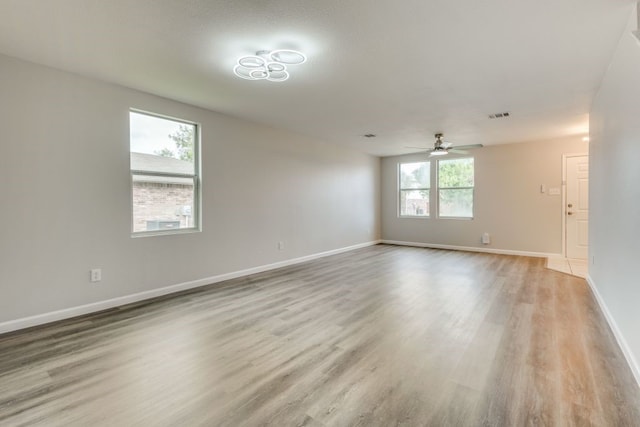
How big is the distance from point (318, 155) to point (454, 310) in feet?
13.6

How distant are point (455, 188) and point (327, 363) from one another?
21.2ft

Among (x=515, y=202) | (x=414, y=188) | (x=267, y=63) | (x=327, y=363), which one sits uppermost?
(x=267, y=63)

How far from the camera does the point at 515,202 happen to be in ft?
21.9

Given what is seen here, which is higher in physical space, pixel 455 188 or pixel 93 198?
pixel 455 188

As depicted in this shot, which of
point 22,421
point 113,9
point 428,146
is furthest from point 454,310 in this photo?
point 428,146

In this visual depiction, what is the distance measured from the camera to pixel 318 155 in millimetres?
6406

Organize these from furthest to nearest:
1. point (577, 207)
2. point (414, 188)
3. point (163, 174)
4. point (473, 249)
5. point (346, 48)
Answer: point (414, 188) < point (473, 249) < point (577, 207) < point (163, 174) < point (346, 48)

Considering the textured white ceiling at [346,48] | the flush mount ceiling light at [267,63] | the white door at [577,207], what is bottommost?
the white door at [577,207]

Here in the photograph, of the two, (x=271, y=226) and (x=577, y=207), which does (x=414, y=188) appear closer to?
(x=577, y=207)

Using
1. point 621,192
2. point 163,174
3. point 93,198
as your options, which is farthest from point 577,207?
point 93,198

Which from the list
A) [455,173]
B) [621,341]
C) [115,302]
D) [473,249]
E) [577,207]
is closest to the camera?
[621,341]

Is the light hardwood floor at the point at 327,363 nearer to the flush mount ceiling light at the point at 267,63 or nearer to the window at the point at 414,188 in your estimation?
the flush mount ceiling light at the point at 267,63

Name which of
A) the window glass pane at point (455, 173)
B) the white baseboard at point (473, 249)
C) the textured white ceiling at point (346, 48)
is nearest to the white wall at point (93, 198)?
the textured white ceiling at point (346, 48)

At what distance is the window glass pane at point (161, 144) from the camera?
3689 mm
